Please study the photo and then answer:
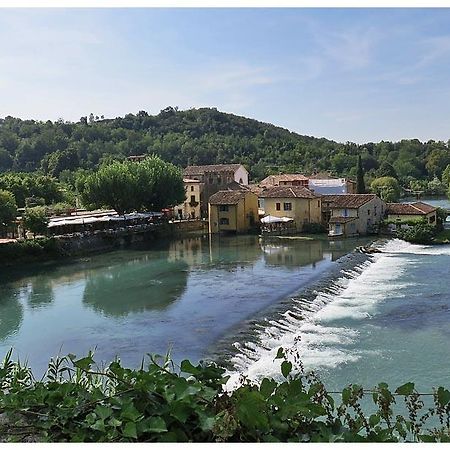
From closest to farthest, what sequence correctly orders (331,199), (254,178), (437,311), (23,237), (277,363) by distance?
1. (277,363)
2. (437,311)
3. (23,237)
4. (331,199)
5. (254,178)

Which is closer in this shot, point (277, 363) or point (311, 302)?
point (277, 363)

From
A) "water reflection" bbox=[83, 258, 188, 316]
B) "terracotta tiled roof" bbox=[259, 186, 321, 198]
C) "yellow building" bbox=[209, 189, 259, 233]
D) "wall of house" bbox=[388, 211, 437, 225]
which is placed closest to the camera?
"water reflection" bbox=[83, 258, 188, 316]

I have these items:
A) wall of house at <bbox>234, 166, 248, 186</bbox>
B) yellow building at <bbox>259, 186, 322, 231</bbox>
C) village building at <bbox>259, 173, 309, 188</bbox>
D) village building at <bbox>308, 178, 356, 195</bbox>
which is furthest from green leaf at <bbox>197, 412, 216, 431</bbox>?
wall of house at <bbox>234, 166, 248, 186</bbox>

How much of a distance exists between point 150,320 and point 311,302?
3864mm

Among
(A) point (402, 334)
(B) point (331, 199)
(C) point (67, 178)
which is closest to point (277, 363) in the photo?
(A) point (402, 334)

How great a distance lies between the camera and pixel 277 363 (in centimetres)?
958

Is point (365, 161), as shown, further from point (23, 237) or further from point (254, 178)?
point (23, 237)

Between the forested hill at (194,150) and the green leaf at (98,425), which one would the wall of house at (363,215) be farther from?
the forested hill at (194,150)

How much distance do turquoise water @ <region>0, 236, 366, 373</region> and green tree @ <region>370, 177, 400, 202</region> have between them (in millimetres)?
18673

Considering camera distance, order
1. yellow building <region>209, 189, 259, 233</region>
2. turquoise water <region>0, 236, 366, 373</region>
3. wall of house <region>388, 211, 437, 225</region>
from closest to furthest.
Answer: turquoise water <region>0, 236, 366, 373</region>
wall of house <region>388, 211, 437, 225</region>
yellow building <region>209, 189, 259, 233</region>

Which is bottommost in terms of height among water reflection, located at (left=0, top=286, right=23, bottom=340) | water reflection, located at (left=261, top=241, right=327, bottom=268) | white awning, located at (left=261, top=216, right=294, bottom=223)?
water reflection, located at (left=0, top=286, right=23, bottom=340)

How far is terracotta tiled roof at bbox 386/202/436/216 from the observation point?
27438 millimetres

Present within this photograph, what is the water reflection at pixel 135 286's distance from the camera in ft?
47.8

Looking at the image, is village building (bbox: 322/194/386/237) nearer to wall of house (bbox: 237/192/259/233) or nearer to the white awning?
the white awning
